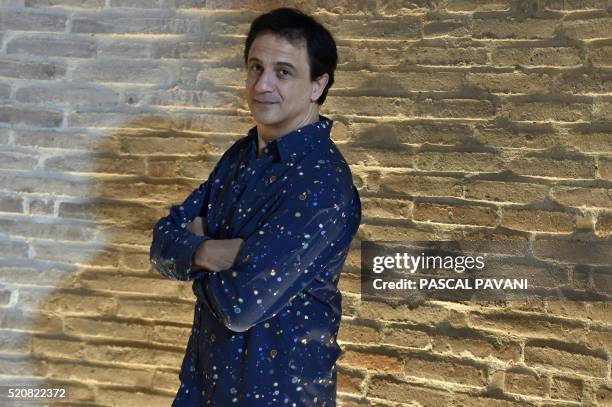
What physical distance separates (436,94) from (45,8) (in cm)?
151

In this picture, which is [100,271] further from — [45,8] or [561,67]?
[561,67]

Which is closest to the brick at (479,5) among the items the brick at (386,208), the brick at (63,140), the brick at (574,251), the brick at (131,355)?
the brick at (386,208)

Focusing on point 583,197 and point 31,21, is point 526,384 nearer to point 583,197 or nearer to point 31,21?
point 583,197

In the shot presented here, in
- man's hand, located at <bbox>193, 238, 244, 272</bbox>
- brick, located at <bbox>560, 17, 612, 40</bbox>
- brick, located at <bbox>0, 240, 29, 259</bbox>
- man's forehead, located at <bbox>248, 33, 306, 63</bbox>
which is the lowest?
brick, located at <bbox>0, 240, 29, 259</bbox>

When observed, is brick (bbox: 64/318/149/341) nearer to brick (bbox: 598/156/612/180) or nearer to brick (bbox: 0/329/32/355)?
brick (bbox: 0/329/32/355)

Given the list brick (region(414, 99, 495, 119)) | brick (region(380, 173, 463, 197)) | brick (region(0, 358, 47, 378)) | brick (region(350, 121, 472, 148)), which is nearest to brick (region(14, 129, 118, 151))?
brick (region(0, 358, 47, 378))

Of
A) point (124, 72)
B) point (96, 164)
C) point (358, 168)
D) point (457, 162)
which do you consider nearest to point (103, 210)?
point (96, 164)

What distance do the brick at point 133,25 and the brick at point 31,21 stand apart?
64 mm

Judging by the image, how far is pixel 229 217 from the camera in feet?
6.14

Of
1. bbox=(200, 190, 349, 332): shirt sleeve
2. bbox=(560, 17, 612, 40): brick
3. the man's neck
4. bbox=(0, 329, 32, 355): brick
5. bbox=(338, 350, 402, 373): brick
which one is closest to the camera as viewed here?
bbox=(200, 190, 349, 332): shirt sleeve

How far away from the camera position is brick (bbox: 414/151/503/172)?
8.30 ft

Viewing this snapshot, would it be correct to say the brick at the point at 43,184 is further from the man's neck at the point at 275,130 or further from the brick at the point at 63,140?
the man's neck at the point at 275,130

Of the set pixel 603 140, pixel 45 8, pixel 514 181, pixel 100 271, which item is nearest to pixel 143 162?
pixel 100 271

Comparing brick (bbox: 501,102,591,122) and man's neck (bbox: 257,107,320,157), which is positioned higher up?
brick (bbox: 501,102,591,122)
